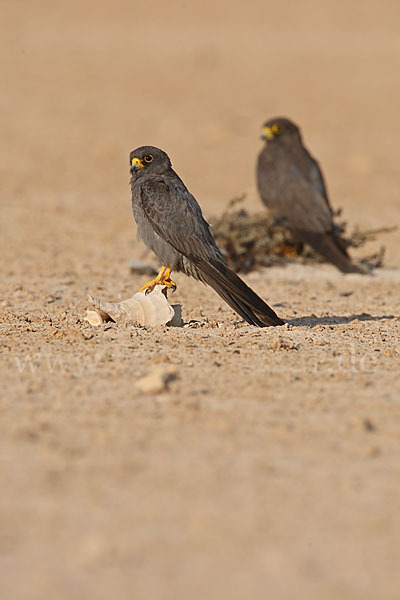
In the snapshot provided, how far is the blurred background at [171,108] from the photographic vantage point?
12453 millimetres

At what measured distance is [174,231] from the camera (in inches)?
230

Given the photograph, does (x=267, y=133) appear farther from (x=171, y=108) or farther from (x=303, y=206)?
(x=171, y=108)

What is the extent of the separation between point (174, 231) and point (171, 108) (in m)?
13.6

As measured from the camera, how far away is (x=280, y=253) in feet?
31.7

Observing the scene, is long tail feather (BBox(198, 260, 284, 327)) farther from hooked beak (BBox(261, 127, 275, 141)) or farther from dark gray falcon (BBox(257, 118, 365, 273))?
hooked beak (BBox(261, 127, 275, 141))

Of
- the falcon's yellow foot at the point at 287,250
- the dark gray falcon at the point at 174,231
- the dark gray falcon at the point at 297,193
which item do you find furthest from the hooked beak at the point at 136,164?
the falcon's yellow foot at the point at 287,250

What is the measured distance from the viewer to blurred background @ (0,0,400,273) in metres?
12.5

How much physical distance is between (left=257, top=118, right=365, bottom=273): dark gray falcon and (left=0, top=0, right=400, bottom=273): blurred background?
157 centimetres

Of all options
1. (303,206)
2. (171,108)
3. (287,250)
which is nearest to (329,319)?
(303,206)

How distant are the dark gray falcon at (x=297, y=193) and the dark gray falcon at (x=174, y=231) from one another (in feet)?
10.2

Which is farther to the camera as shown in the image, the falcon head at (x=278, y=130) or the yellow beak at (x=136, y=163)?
the falcon head at (x=278, y=130)

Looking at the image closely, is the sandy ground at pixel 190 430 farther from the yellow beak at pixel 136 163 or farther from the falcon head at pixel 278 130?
the falcon head at pixel 278 130

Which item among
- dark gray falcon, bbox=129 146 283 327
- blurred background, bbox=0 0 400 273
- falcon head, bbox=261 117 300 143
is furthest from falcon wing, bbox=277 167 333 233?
dark gray falcon, bbox=129 146 283 327

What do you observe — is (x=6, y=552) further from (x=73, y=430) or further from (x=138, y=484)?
(x=73, y=430)
